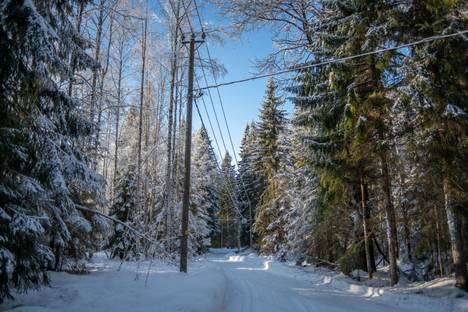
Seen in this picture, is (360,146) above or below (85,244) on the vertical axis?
above

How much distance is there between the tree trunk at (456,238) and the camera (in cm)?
873

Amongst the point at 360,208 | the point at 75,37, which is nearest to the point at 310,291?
the point at 360,208

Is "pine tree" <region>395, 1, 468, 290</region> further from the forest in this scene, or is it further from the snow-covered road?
the snow-covered road

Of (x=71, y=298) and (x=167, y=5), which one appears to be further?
(x=167, y=5)

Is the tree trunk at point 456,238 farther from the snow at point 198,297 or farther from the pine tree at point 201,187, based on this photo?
the pine tree at point 201,187

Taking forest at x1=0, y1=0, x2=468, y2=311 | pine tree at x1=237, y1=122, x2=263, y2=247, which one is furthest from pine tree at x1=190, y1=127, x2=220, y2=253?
forest at x1=0, y1=0, x2=468, y2=311

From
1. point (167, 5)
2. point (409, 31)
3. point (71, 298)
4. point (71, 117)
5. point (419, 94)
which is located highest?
point (167, 5)

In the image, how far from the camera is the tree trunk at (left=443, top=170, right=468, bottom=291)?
8731mm

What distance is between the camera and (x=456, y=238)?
899cm

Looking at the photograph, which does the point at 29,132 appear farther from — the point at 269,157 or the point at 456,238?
the point at 269,157

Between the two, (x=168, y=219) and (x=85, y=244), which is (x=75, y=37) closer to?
(x=85, y=244)

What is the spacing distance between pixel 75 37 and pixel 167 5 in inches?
466

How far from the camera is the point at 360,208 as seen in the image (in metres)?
14.3

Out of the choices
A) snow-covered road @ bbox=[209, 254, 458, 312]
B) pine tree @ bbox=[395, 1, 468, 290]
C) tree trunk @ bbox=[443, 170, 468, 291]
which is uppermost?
pine tree @ bbox=[395, 1, 468, 290]
